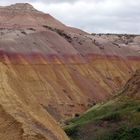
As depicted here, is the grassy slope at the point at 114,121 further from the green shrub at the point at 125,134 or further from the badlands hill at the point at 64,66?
the badlands hill at the point at 64,66

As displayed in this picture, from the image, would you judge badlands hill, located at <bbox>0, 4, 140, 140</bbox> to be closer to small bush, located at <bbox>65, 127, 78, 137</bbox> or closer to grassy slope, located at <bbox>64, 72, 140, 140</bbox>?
grassy slope, located at <bbox>64, 72, 140, 140</bbox>

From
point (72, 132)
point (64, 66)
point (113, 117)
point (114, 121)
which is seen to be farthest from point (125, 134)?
point (64, 66)

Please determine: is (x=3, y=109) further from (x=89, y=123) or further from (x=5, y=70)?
(x=89, y=123)

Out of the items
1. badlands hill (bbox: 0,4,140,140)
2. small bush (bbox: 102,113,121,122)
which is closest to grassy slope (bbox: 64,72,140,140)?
small bush (bbox: 102,113,121,122)

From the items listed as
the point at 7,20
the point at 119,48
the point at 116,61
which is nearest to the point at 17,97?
the point at 116,61

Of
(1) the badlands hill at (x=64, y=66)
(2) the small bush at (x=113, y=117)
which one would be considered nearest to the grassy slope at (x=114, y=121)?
(2) the small bush at (x=113, y=117)

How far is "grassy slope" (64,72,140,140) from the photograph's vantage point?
53.5m

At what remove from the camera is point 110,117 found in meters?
59.1

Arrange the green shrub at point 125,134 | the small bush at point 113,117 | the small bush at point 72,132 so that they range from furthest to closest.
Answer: the small bush at point 113,117
the small bush at point 72,132
the green shrub at point 125,134

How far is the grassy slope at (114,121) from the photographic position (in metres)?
53.5

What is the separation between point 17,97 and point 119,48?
116485mm

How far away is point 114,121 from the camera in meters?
58.2

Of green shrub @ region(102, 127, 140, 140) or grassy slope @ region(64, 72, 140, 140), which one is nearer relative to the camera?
green shrub @ region(102, 127, 140, 140)

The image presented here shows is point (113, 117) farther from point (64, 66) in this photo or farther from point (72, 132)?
point (64, 66)
